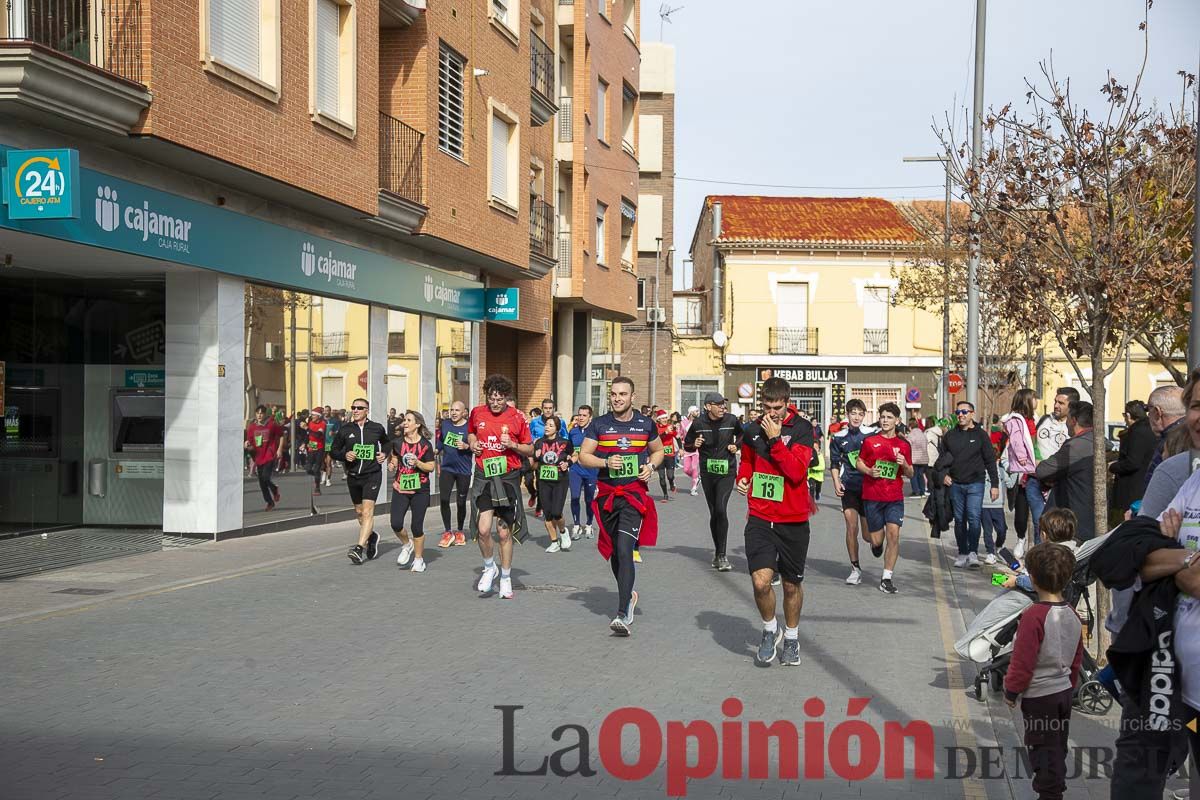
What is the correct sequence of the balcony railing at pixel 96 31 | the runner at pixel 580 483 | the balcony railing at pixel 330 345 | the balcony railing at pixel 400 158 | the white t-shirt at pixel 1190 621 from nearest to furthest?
1. the white t-shirt at pixel 1190 621
2. the balcony railing at pixel 96 31
3. the runner at pixel 580 483
4. the balcony railing at pixel 330 345
5. the balcony railing at pixel 400 158

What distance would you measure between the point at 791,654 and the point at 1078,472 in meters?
3.97

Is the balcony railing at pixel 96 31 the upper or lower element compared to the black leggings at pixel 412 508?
upper

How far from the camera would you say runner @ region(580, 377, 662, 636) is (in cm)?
982

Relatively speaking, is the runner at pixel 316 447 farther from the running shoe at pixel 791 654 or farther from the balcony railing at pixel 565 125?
the balcony railing at pixel 565 125

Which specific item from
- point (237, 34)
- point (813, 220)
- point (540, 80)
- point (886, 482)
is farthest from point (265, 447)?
point (813, 220)

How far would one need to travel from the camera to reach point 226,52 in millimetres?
14242

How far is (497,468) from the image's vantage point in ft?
37.9

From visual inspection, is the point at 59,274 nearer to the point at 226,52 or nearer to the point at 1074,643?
the point at 226,52

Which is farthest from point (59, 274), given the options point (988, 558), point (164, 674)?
point (988, 558)

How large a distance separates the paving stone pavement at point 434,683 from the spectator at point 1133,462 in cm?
167

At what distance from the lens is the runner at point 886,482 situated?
12180mm

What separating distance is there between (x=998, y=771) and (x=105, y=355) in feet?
45.9

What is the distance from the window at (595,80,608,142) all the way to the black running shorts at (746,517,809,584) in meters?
24.4

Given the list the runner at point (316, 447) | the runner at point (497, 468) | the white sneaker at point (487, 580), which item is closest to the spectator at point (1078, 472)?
the runner at point (497, 468)
